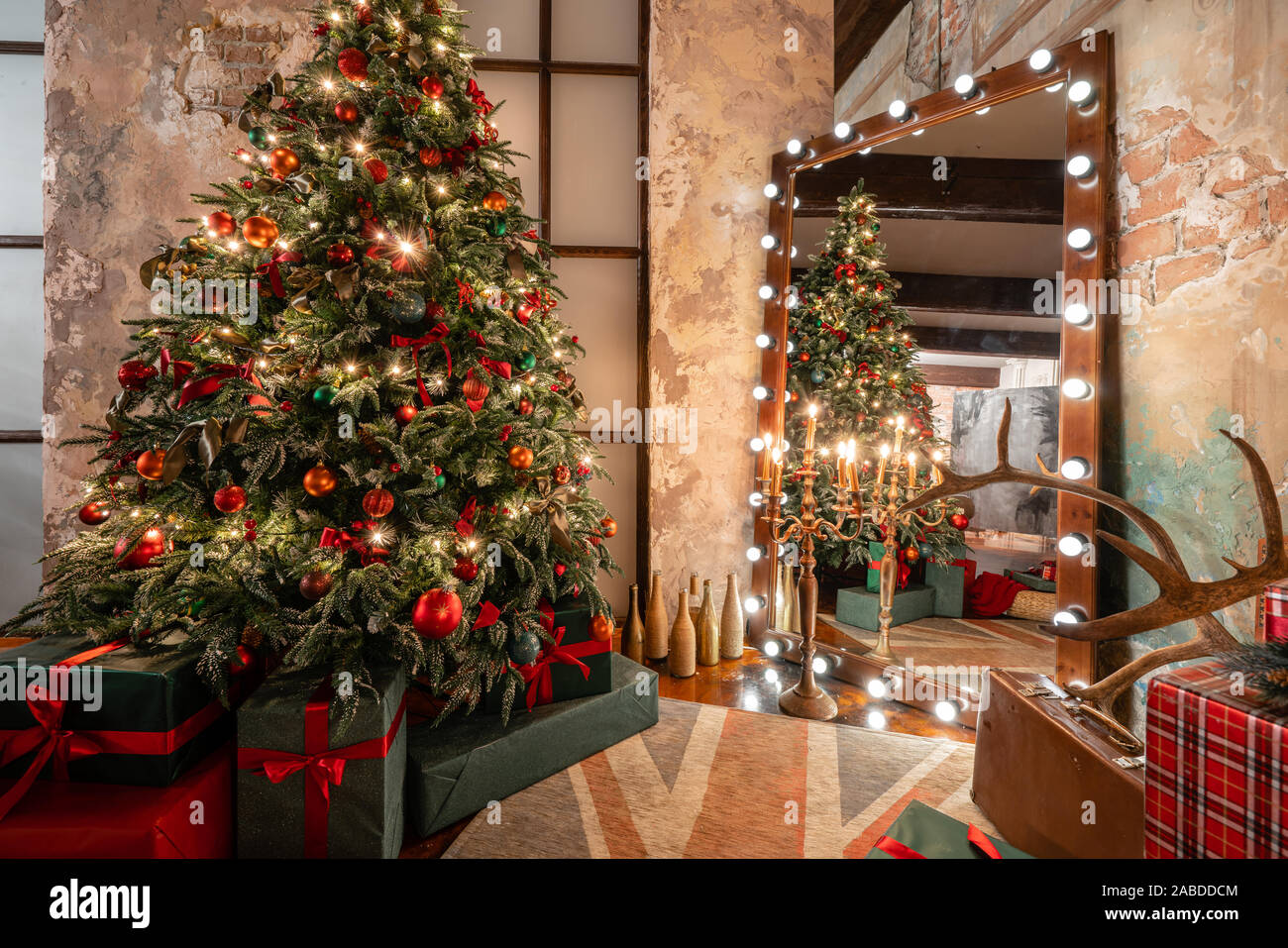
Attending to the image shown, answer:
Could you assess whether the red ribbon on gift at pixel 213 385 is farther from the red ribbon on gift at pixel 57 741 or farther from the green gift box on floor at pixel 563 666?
the green gift box on floor at pixel 563 666

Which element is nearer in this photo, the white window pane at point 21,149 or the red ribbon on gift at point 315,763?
the red ribbon on gift at point 315,763

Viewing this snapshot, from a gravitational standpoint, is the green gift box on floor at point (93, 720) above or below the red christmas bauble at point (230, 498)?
below

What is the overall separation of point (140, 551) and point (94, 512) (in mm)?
354

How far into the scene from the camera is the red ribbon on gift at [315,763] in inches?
49.4

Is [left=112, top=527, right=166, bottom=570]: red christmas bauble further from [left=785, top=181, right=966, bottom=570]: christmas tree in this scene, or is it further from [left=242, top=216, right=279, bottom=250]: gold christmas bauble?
[left=785, top=181, right=966, bottom=570]: christmas tree

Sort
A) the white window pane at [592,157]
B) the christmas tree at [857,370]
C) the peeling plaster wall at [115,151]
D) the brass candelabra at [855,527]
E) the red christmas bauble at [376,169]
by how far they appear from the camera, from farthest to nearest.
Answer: the white window pane at [592,157]
the peeling plaster wall at [115,151]
the christmas tree at [857,370]
the brass candelabra at [855,527]
the red christmas bauble at [376,169]

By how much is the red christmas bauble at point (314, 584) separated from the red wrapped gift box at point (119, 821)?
1.44 ft

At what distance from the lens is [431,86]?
175cm

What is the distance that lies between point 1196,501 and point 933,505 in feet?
2.46

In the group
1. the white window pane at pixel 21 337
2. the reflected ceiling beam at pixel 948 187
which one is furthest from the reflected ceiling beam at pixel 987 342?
the white window pane at pixel 21 337

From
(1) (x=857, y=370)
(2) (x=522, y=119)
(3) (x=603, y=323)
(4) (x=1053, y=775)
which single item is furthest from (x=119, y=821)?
(2) (x=522, y=119)

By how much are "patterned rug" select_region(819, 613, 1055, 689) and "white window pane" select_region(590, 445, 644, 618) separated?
1.23 metres

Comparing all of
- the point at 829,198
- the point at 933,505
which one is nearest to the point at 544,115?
the point at 829,198

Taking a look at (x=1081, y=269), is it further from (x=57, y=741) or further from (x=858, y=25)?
(x=57, y=741)
